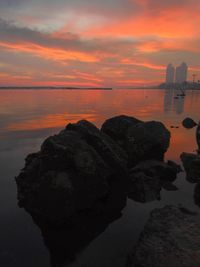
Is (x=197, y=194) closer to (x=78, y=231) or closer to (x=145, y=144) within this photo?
(x=145, y=144)

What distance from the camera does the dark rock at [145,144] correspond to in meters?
24.9

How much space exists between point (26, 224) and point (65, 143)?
18.1 ft

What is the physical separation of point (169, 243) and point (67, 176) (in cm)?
738

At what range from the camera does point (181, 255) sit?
30.9ft

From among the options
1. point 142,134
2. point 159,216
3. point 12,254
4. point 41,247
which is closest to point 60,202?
point 41,247

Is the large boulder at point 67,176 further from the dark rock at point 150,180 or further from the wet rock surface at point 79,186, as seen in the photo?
the dark rock at point 150,180

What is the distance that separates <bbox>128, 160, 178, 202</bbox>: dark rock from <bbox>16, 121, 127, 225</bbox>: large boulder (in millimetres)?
1332

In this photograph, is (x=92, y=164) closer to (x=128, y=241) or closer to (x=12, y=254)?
(x=128, y=241)

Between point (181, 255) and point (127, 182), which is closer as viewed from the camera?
point (181, 255)

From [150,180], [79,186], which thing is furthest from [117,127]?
[79,186]

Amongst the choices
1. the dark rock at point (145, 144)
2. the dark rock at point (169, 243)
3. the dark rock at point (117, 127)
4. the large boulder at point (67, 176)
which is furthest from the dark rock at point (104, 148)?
the dark rock at point (117, 127)

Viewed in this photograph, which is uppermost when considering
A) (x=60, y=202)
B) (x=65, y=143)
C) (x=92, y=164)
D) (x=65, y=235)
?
(x=65, y=143)

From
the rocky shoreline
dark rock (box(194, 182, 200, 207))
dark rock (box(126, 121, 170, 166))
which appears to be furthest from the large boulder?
dark rock (box(126, 121, 170, 166))

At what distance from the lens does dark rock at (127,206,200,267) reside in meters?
9.29
